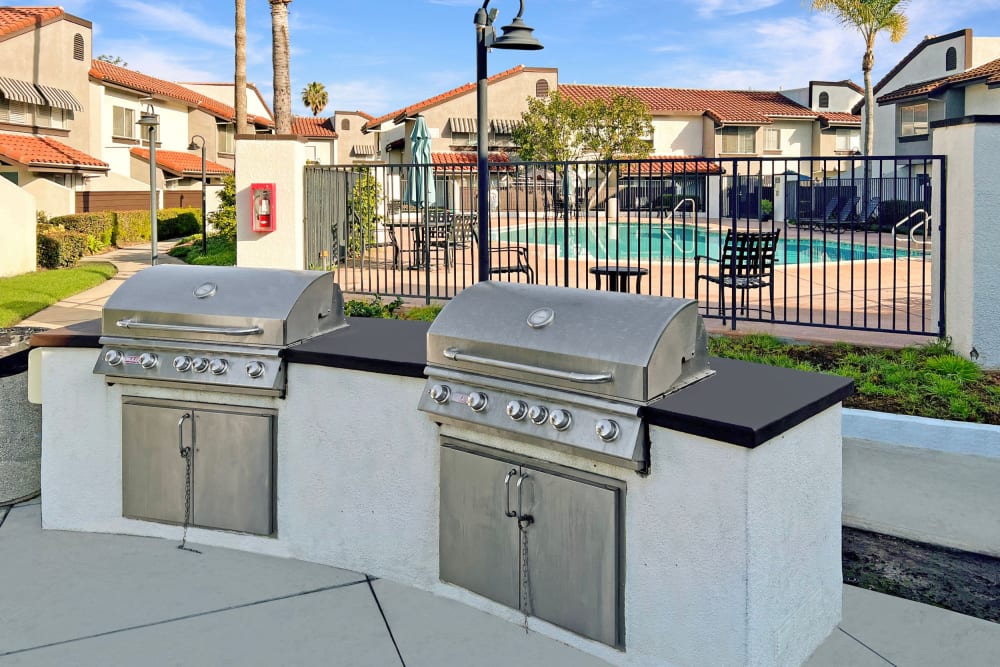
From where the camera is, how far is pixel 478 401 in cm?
400

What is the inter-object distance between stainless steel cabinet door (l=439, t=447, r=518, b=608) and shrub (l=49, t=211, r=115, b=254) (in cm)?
2484

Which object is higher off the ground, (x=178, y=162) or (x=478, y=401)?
(x=178, y=162)

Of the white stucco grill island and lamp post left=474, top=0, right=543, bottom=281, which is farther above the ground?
lamp post left=474, top=0, right=543, bottom=281

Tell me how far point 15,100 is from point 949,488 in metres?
35.5

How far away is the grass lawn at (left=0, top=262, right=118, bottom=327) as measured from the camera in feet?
47.5

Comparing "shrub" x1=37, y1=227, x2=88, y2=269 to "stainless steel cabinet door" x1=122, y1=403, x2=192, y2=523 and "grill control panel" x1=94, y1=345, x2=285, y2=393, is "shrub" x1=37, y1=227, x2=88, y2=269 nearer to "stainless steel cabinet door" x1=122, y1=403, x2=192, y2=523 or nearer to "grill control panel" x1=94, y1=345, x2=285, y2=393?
"stainless steel cabinet door" x1=122, y1=403, x2=192, y2=523

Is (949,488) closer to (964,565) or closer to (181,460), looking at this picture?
(964,565)

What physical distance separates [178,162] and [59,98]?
828 centimetres

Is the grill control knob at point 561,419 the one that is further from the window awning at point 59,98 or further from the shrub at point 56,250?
the window awning at point 59,98

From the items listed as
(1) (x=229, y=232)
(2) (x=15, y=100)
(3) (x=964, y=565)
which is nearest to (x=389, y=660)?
(3) (x=964, y=565)

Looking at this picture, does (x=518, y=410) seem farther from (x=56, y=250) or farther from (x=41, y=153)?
(x=41, y=153)

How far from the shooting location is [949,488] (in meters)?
5.47

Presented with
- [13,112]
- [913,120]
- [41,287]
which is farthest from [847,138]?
[41,287]

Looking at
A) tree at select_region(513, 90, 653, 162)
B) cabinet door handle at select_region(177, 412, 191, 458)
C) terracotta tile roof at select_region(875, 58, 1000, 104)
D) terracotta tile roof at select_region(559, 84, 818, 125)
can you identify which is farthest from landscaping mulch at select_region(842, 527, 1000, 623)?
terracotta tile roof at select_region(559, 84, 818, 125)
